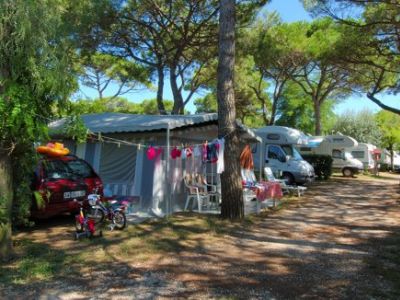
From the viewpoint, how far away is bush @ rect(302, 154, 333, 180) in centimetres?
2144

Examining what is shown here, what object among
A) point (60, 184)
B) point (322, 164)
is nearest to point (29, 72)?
point (60, 184)

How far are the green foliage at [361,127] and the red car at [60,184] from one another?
111ft

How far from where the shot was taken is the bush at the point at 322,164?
21.4 meters

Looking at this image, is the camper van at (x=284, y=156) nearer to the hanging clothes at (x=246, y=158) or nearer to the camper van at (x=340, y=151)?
the hanging clothes at (x=246, y=158)

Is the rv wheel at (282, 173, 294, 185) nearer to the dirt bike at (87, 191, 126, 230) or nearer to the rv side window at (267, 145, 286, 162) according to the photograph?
the rv side window at (267, 145, 286, 162)

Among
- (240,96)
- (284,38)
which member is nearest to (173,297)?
(284,38)

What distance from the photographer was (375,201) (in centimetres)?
1283

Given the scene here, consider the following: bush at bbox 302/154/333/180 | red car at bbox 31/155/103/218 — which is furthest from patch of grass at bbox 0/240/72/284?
bush at bbox 302/154/333/180

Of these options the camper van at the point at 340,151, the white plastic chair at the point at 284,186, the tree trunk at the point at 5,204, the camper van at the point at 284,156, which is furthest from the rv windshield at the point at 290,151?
the tree trunk at the point at 5,204

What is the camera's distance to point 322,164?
2148 centimetres

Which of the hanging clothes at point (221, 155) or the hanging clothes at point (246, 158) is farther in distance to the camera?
the hanging clothes at point (246, 158)

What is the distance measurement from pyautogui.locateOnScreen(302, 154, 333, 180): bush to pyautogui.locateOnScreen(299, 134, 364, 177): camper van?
2687 millimetres

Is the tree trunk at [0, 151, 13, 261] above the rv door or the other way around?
the other way around

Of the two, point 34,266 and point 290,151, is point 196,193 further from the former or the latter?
point 290,151
